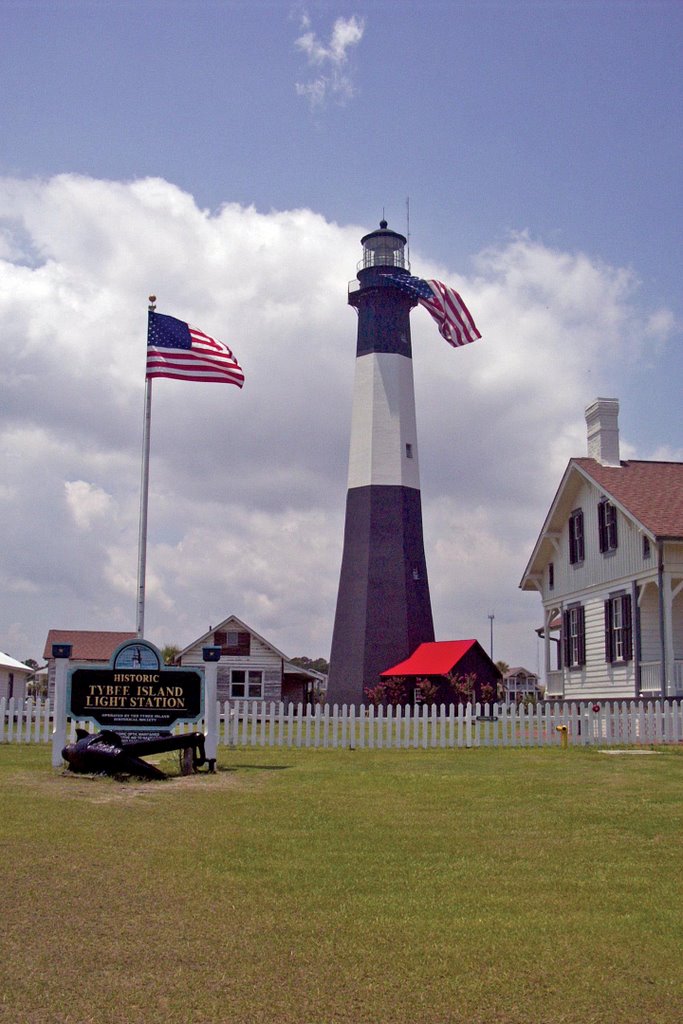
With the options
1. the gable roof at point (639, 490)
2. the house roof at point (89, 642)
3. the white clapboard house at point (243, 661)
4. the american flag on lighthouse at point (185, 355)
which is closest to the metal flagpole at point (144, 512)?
the american flag on lighthouse at point (185, 355)

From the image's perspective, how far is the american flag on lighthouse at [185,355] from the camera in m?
18.4

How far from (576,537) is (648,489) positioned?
11.6 feet

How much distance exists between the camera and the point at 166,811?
37.0ft

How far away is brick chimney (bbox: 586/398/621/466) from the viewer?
28.3 meters

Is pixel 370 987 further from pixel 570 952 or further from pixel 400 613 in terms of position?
pixel 400 613

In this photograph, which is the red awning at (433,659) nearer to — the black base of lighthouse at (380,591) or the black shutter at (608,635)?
the black base of lighthouse at (380,591)

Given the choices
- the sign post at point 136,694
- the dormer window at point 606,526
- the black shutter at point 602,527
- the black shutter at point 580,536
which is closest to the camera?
the sign post at point 136,694

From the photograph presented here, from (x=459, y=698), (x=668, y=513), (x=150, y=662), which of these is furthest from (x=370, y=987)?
(x=459, y=698)

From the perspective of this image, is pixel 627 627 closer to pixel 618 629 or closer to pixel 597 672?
pixel 618 629

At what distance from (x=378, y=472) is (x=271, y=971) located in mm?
32852

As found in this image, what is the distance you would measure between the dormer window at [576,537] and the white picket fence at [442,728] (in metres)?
8.11

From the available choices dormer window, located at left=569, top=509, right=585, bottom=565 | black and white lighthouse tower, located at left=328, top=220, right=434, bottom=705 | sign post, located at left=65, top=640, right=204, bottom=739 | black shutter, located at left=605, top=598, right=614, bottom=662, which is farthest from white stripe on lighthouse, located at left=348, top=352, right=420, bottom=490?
sign post, located at left=65, top=640, right=204, bottom=739

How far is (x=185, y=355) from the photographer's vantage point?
18594 mm

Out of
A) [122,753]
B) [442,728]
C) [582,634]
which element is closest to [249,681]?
[582,634]
